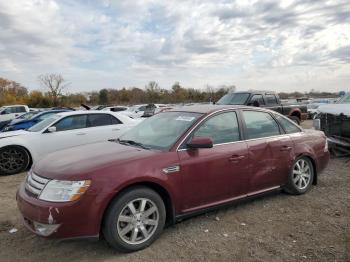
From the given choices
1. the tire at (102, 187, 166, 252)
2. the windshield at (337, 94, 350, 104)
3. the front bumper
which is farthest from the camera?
the windshield at (337, 94, 350, 104)

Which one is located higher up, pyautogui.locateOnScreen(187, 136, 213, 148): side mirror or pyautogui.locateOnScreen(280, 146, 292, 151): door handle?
pyautogui.locateOnScreen(187, 136, 213, 148): side mirror

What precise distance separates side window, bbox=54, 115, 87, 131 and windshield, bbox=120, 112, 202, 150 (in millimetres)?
4176

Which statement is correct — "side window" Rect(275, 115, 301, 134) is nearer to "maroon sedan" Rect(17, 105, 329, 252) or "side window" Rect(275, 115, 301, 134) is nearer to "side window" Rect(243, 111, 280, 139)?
"maroon sedan" Rect(17, 105, 329, 252)

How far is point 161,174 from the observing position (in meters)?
4.10

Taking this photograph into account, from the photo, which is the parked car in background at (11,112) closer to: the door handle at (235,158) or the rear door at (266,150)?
the rear door at (266,150)

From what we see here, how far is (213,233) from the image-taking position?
14.3 feet

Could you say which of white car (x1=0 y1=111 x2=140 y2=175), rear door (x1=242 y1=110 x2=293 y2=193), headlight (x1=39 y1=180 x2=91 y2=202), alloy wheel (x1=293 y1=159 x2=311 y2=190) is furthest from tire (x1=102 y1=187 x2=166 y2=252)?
white car (x1=0 y1=111 x2=140 y2=175)

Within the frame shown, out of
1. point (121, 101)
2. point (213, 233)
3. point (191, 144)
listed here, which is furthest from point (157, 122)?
point (121, 101)

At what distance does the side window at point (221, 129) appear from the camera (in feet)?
15.4

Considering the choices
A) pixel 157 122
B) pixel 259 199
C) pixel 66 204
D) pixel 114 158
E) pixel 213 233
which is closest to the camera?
pixel 66 204

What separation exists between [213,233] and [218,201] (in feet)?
1.52

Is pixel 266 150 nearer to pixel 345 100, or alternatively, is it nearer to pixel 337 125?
pixel 337 125

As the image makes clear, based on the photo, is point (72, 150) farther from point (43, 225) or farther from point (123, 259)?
point (123, 259)

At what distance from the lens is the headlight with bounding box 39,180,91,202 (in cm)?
361
